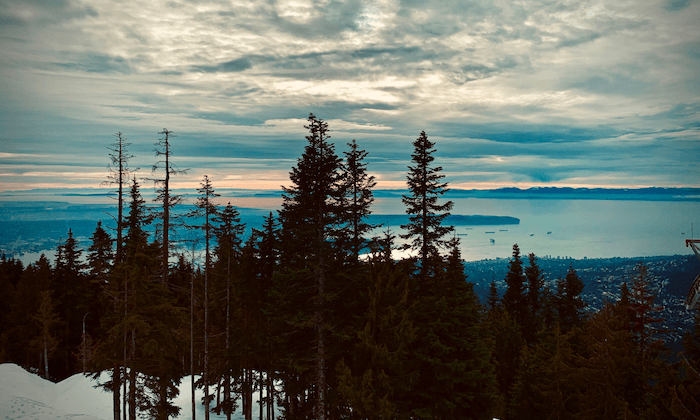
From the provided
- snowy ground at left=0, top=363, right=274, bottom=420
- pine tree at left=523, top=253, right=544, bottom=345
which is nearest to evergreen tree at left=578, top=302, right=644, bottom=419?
pine tree at left=523, top=253, right=544, bottom=345

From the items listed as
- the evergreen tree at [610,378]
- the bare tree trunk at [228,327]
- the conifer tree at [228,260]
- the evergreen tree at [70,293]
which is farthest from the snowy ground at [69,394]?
the evergreen tree at [610,378]

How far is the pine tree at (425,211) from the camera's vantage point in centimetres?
2411

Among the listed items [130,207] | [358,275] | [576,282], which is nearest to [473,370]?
[358,275]

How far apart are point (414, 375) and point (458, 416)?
4118 mm

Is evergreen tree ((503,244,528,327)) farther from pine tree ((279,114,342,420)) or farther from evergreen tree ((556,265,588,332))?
pine tree ((279,114,342,420))

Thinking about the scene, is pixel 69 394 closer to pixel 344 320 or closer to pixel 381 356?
pixel 344 320

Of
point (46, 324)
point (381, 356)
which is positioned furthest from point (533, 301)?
point (46, 324)

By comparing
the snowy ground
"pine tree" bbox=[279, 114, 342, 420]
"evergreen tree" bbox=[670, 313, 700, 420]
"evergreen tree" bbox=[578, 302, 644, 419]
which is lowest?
the snowy ground

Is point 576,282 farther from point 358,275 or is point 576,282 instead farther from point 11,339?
point 11,339

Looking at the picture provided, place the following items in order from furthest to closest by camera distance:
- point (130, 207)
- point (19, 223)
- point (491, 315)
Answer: point (19, 223) → point (491, 315) → point (130, 207)

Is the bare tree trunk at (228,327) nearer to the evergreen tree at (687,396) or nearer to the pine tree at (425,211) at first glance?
the pine tree at (425,211)

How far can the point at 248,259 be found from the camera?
2817 centimetres

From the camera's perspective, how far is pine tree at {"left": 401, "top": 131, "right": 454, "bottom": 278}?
24109mm

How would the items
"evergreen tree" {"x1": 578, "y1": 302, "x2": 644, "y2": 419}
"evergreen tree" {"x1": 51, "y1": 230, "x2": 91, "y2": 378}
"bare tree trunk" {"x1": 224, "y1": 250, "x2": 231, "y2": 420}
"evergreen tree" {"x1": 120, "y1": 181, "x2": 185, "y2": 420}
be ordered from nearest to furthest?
"evergreen tree" {"x1": 120, "y1": 181, "x2": 185, "y2": 420}, "evergreen tree" {"x1": 578, "y1": 302, "x2": 644, "y2": 419}, "bare tree trunk" {"x1": 224, "y1": 250, "x2": 231, "y2": 420}, "evergreen tree" {"x1": 51, "y1": 230, "x2": 91, "y2": 378}
